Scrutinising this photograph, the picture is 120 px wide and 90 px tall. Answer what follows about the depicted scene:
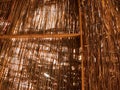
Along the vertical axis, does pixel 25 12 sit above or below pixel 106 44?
above

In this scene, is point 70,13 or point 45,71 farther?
point 70,13

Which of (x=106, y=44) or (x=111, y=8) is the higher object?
(x=111, y=8)

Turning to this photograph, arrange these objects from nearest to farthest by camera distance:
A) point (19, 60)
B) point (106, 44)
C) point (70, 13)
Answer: point (106, 44)
point (19, 60)
point (70, 13)

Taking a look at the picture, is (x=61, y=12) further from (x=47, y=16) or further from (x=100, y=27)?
(x=100, y=27)

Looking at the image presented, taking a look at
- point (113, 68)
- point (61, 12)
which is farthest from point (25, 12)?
point (113, 68)

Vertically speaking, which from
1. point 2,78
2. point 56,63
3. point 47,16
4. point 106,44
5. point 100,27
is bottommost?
point 2,78

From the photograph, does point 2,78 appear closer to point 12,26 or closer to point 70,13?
point 12,26

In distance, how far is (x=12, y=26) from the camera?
1.69 m

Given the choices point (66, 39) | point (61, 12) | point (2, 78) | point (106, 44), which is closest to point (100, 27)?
point (106, 44)

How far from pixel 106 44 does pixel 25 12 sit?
2.91ft

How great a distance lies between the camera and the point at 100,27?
145cm

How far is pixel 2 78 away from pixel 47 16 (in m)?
0.71

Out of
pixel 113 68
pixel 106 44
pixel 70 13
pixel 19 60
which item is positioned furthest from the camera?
pixel 70 13

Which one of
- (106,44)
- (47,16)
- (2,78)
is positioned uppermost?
(47,16)
